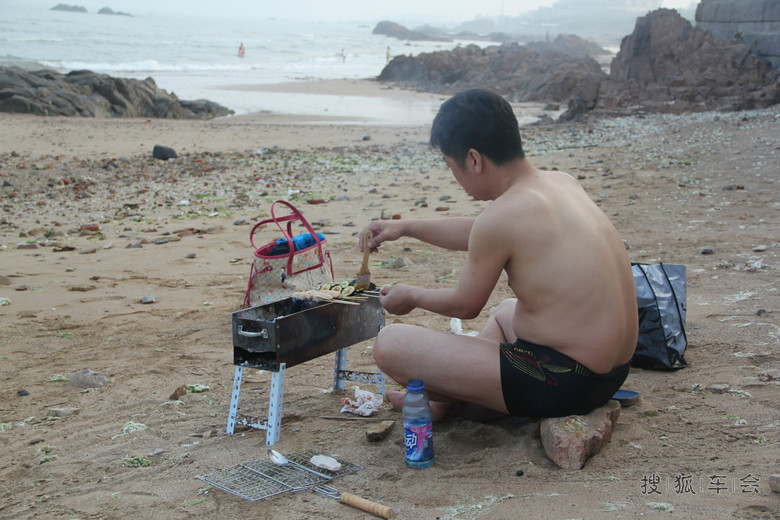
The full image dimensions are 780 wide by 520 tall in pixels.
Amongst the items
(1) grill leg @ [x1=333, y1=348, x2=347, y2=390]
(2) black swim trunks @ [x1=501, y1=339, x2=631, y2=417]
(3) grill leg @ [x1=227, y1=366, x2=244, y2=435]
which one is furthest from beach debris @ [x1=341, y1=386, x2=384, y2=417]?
(2) black swim trunks @ [x1=501, y1=339, x2=631, y2=417]

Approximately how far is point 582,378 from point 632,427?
0.51m

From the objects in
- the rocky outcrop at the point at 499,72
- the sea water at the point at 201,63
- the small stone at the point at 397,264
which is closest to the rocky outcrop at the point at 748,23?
the rocky outcrop at the point at 499,72

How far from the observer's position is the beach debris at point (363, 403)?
11.9ft

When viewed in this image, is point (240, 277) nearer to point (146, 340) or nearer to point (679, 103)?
point (146, 340)

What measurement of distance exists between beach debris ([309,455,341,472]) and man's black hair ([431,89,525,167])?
4.64 ft

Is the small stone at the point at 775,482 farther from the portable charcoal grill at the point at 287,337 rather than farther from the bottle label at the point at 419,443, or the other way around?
the portable charcoal grill at the point at 287,337

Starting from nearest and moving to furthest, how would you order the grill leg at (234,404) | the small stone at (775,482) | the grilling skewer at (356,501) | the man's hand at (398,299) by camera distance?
the small stone at (775,482), the grilling skewer at (356,501), the man's hand at (398,299), the grill leg at (234,404)

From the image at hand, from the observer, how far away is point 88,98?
64.2ft

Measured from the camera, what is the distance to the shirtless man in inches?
109

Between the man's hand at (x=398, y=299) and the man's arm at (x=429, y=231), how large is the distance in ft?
1.40

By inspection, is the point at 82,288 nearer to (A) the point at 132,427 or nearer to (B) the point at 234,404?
(A) the point at 132,427

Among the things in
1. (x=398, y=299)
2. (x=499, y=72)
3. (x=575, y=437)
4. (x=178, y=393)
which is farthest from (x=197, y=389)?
(x=499, y=72)

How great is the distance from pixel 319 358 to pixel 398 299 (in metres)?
1.57

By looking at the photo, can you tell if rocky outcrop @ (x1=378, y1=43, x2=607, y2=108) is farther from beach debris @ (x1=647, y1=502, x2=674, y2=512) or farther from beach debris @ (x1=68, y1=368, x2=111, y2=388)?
beach debris @ (x1=647, y1=502, x2=674, y2=512)
